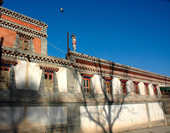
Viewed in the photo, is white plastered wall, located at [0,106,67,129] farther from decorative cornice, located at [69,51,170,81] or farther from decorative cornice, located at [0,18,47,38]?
decorative cornice, located at [0,18,47,38]

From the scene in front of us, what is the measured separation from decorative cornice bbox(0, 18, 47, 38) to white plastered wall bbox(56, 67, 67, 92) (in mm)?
4733

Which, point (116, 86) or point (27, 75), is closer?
point (27, 75)

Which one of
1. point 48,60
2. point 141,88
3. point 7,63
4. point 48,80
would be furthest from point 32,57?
point 141,88

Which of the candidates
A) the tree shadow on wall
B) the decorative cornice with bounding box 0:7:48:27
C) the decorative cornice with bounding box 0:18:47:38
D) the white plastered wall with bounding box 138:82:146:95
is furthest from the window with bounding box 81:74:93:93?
the white plastered wall with bounding box 138:82:146:95

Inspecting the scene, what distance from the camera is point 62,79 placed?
1281cm

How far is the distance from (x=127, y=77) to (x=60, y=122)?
11.5m

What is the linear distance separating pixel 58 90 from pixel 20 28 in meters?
7.34

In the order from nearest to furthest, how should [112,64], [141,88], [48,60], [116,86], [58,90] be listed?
1. [58,90]
2. [48,60]
3. [116,86]
4. [112,64]
5. [141,88]

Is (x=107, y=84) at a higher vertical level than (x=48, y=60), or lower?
lower

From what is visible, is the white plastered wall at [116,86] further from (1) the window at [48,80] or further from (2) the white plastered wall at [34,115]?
(1) the window at [48,80]

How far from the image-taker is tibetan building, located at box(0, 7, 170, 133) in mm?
10039

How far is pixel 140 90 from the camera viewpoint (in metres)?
20.0

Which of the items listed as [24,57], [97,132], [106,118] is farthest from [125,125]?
[24,57]

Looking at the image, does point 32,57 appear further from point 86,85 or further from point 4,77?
point 86,85
